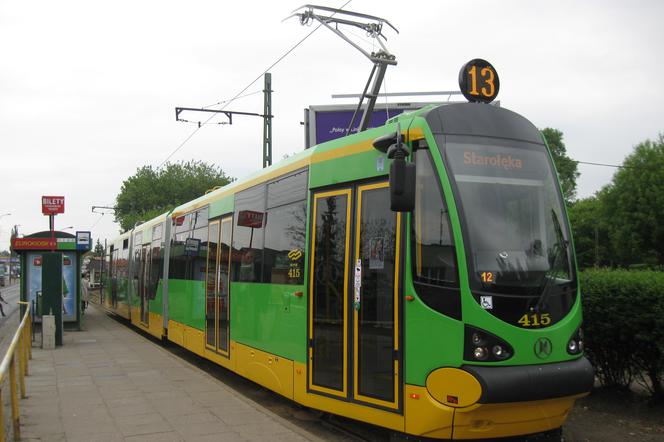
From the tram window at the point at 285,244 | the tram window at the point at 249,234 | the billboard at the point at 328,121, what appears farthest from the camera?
the billboard at the point at 328,121

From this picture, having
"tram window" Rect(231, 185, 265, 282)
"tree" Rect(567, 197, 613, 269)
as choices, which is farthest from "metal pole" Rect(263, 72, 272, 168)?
"tree" Rect(567, 197, 613, 269)

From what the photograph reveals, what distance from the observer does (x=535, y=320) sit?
5.67 m

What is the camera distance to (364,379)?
6.36 meters

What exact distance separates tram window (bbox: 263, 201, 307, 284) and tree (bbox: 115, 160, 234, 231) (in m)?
52.3

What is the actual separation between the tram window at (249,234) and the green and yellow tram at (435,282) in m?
1.06

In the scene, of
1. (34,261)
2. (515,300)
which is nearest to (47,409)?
(515,300)

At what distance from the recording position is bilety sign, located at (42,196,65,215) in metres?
15.9

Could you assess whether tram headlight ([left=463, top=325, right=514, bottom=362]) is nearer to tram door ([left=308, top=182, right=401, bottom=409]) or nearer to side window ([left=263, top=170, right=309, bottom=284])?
tram door ([left=308, top=182, right=401, bottom=409])

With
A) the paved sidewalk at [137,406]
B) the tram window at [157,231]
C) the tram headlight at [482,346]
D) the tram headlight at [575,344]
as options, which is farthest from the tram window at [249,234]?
the tram window at [157,231]

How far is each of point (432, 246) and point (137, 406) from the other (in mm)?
4535

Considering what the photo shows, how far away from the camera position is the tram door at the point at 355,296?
616 cm

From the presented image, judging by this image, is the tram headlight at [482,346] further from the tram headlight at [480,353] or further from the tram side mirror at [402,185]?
the tram side mirror at [402,185]

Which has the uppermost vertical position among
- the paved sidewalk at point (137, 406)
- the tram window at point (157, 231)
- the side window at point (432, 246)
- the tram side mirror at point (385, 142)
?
the tram side mirror at point (385, 142)

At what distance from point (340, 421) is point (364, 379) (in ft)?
4.92
